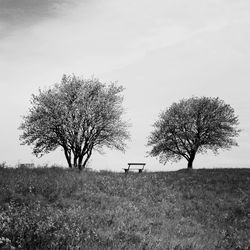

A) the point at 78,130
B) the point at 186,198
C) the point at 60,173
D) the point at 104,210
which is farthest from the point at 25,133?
the point at 104,210

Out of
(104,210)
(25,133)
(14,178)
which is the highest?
(25,133)

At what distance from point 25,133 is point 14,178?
29.5 meters

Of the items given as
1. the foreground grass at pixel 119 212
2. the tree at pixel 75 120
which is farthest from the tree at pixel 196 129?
the foreground grass at pixel 119 212

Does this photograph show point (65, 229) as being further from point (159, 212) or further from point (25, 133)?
point (25, 133)

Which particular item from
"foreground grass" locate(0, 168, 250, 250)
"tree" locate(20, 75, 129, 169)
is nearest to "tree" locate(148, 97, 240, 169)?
"tree" locate(20, 75, 129, 169)

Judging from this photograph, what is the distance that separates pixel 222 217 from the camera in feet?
45.9

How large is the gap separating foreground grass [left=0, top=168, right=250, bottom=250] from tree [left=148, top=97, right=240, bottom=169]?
2985 centimetres

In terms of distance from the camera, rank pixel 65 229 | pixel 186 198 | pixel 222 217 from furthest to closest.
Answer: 1. pixel 186 198
2. pixel 222 217
3. pixel 65 229

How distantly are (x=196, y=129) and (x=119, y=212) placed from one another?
4090 centimetres

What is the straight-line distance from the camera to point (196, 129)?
167 feet

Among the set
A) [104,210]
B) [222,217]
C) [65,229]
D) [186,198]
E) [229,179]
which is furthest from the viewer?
[229,179]

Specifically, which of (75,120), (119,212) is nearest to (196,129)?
(75,120)

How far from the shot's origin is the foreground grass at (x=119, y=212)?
23.8ft

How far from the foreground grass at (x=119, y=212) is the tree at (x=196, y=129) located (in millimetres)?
29846
